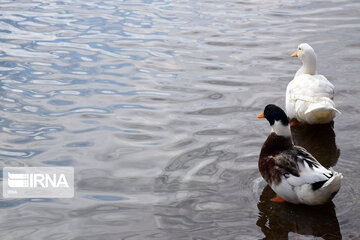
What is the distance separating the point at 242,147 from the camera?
643cm

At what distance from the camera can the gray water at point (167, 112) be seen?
16.9ft

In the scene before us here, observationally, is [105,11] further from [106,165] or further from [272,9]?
[106,165]

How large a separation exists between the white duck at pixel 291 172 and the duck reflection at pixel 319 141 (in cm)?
86

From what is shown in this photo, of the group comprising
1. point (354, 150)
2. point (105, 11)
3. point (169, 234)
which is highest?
point (105, 11)

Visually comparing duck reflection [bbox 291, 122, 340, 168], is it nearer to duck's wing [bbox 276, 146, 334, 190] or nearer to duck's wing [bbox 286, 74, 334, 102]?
duck's wing [bbox 286, 74, 334, 102]

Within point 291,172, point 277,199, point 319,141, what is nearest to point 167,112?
point 319,141

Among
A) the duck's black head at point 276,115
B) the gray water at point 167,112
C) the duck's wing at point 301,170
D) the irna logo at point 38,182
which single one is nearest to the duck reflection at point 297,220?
the gray water at point 167,112

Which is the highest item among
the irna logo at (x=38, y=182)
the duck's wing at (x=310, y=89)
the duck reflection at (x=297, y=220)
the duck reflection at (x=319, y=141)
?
the duck's wing at (x=310, y=89)

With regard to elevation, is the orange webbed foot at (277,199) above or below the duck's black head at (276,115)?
below

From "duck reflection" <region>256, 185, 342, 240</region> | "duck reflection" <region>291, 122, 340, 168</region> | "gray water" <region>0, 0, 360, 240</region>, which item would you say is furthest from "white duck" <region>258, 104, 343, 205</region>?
"duck reflection" <region>291, 122, 340, 168</region>

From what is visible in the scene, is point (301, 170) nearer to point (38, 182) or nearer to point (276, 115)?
point (276, 115)

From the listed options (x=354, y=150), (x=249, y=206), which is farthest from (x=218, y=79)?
(x=249, y=206)

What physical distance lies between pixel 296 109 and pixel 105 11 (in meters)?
6.88

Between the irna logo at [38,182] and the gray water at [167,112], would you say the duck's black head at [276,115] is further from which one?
the irna logo at [38,182]
